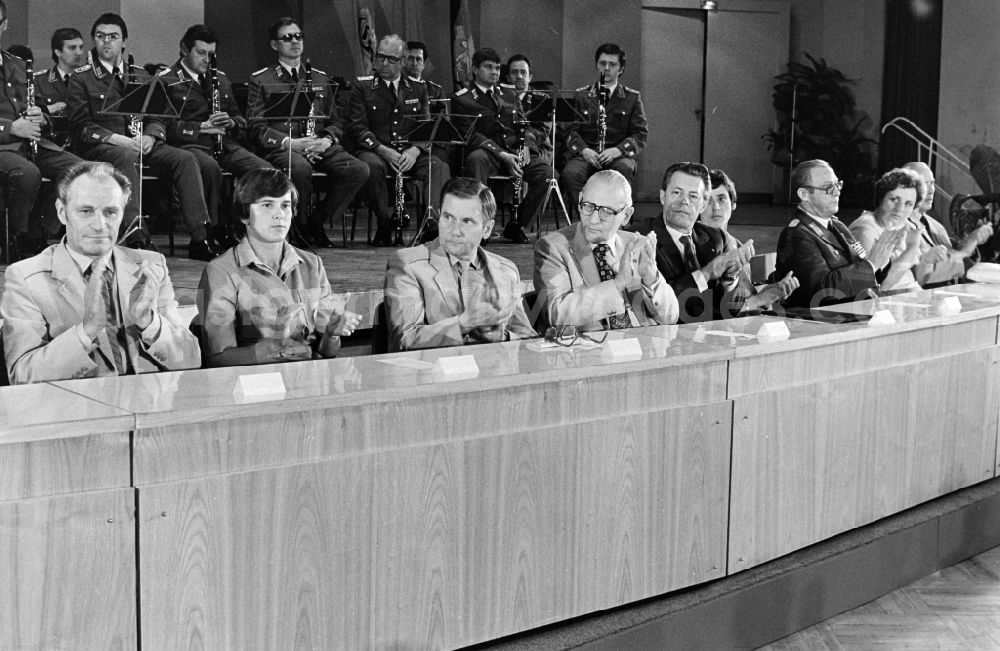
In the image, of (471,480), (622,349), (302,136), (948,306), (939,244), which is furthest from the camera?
(939,244)

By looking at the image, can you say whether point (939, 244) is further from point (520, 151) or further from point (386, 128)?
point (386, 128)

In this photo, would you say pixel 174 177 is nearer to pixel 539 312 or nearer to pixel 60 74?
pixel 60 74

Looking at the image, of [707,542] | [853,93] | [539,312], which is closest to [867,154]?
[853,93]

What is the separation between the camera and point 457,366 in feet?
7.86

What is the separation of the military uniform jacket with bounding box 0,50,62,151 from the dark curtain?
3.84m

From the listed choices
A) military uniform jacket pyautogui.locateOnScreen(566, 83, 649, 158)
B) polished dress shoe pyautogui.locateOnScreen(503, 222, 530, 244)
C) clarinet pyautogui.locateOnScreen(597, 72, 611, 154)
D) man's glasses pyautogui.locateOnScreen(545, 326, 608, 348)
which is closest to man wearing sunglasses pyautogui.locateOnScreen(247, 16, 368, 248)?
polished dress shoe pyautogui.locateOnScreen(503, 222, 530, 244)

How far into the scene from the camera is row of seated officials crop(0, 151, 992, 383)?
284 cm

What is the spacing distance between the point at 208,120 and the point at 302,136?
325 millimetres

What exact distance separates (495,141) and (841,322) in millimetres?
1459

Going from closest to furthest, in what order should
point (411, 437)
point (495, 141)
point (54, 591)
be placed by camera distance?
point (54, 591) < point (411, 437) < point (495, 141)

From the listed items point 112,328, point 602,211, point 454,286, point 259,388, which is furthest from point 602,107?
point 259,388

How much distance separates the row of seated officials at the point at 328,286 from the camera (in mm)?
2836

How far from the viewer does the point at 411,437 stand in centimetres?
221

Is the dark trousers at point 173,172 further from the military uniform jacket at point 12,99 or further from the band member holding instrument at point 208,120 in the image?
the military uniform jacket at point 12,99
